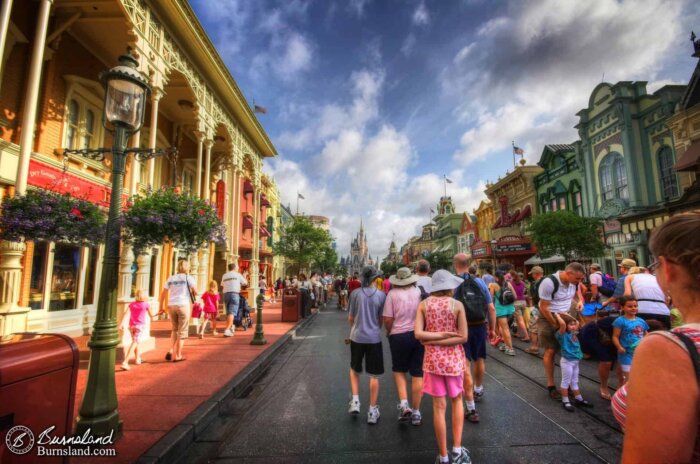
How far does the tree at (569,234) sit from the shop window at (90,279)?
2155 centimetres

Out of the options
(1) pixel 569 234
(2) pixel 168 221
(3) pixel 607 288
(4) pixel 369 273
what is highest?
(1) pixel 569 234

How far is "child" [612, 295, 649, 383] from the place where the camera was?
14.9 feet

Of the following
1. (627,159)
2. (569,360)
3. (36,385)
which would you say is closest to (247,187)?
(569,360)

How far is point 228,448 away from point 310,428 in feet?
3.10

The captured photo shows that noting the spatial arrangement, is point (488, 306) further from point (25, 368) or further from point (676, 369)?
point (25, 368)

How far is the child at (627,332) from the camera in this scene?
454cm

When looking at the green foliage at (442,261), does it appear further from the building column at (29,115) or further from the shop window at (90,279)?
the building column at (29,115)

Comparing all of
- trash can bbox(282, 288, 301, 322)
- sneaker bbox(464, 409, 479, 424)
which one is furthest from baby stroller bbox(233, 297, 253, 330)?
sneaker bbox(464, 409, 479, 424)

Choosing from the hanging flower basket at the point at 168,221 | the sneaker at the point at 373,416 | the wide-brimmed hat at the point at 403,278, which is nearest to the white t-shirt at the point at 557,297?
the wide-brimmed hat at the point at 403,278

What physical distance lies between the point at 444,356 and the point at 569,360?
250cm

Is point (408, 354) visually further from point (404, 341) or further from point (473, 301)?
point (473, 301)

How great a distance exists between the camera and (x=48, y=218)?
5.91m

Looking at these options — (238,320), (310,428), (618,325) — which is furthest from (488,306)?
(238,320)

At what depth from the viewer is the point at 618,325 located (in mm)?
4676
